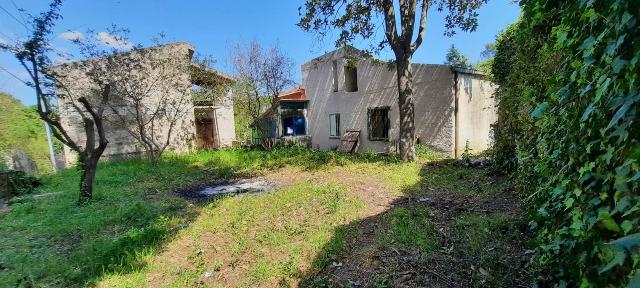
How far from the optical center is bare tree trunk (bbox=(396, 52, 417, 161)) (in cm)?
820

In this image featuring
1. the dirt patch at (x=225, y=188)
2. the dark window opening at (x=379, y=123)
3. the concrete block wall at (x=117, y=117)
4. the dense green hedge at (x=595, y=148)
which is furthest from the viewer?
the concrete block wall at (x=117, y=117)

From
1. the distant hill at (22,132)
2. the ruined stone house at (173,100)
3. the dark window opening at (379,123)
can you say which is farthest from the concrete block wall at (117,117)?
the dark window opening at (379,123)

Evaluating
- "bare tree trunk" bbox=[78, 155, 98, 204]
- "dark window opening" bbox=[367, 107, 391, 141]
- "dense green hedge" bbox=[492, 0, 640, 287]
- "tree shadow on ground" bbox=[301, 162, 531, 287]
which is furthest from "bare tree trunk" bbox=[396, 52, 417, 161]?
"bare tree trunk" bbox=[78, 155, 98, 204]

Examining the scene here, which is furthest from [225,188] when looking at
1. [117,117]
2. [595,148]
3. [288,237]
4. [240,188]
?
[117,117]

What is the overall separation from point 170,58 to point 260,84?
390 cm

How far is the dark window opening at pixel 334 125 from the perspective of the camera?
13.3 metres

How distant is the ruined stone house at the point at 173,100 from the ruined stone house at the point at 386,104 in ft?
14.3

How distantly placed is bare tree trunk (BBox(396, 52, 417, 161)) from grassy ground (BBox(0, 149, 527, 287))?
1.74 metres

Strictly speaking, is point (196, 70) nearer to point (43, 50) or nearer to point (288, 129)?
point (288, 129)

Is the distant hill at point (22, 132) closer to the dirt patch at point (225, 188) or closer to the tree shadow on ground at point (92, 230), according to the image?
the tree shadow on ground at point (92, 230)

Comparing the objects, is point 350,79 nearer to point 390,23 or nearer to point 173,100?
point 390,23

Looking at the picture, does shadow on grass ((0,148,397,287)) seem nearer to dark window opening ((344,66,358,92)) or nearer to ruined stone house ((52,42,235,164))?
ruined stone house ((52,42,235,164))

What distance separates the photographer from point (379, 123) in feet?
37.7

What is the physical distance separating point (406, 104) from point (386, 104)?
105 inches
